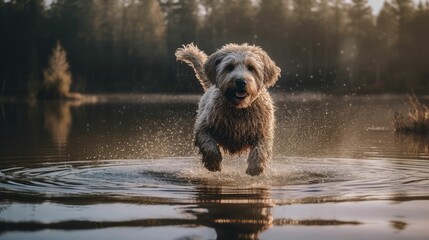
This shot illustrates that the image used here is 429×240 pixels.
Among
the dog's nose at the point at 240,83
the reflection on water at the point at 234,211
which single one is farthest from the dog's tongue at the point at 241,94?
the reflection on water at the point at 234,211

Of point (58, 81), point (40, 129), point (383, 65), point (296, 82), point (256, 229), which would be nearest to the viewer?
point (256, 229)

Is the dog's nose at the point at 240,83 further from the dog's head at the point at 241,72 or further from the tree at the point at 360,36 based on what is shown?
the tree at the point at 360,36

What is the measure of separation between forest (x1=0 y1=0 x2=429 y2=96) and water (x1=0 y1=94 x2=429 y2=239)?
56.4 m

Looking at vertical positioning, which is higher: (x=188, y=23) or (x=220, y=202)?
(x=188, y=23)

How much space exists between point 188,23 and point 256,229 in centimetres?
8099

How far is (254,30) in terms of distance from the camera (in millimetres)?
86688

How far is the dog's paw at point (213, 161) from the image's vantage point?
33.8 feet

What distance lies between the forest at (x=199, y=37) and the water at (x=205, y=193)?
2221 inches

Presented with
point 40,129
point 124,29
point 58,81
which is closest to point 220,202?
point 40,129

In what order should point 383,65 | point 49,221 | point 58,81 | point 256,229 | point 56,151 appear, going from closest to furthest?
point 256,229, point 49,221, point 56,151, point 58,81, point 383,65

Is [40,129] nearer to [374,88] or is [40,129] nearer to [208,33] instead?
[374,88]

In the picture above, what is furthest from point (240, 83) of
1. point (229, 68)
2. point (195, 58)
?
point (195, 58)

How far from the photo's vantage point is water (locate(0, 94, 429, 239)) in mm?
6055

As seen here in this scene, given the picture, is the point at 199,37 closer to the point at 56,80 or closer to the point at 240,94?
the point at 56,80
